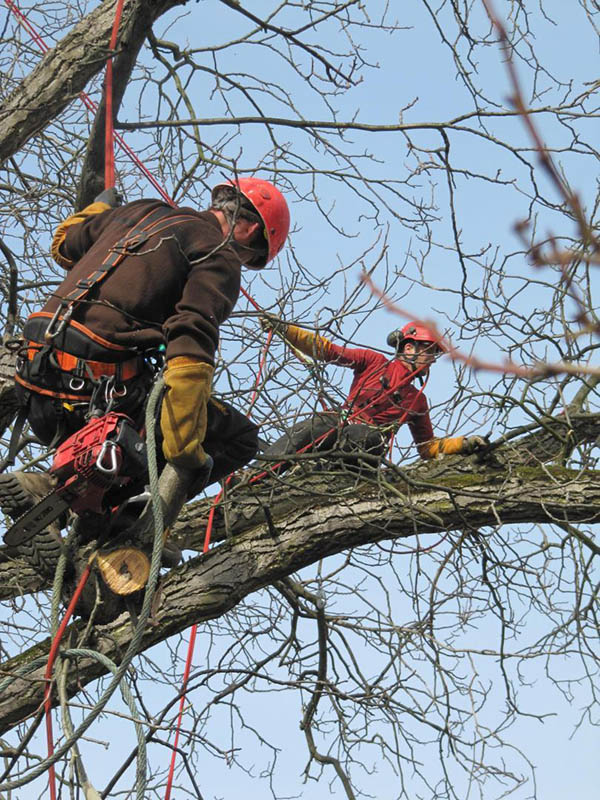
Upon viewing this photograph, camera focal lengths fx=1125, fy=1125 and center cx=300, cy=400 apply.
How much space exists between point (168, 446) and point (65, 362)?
476 millimetres

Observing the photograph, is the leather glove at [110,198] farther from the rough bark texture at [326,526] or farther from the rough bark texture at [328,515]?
the rough bark texture at [326,526]

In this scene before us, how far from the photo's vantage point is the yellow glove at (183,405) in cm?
361

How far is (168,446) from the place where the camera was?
12.0 ft

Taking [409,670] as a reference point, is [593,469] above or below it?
above

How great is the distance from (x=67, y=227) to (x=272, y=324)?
0.92m

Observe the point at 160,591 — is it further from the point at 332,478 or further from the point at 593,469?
the point at 593,469

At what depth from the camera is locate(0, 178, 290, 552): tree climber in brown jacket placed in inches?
143

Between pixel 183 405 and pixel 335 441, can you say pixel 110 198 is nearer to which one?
pixel 183 405

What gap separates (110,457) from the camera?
3.52 metres

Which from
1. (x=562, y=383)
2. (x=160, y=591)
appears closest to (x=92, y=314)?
(x=160, y=591)

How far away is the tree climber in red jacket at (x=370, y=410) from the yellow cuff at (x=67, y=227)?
781 mm

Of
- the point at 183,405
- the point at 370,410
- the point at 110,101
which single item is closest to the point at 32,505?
the point at 183,405

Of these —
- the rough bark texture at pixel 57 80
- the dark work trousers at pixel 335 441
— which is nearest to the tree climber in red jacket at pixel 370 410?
the dark work trousers at pixel 335 441

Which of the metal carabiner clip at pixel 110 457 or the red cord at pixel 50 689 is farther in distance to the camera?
the metal carabiner clip at pixel 110 457
